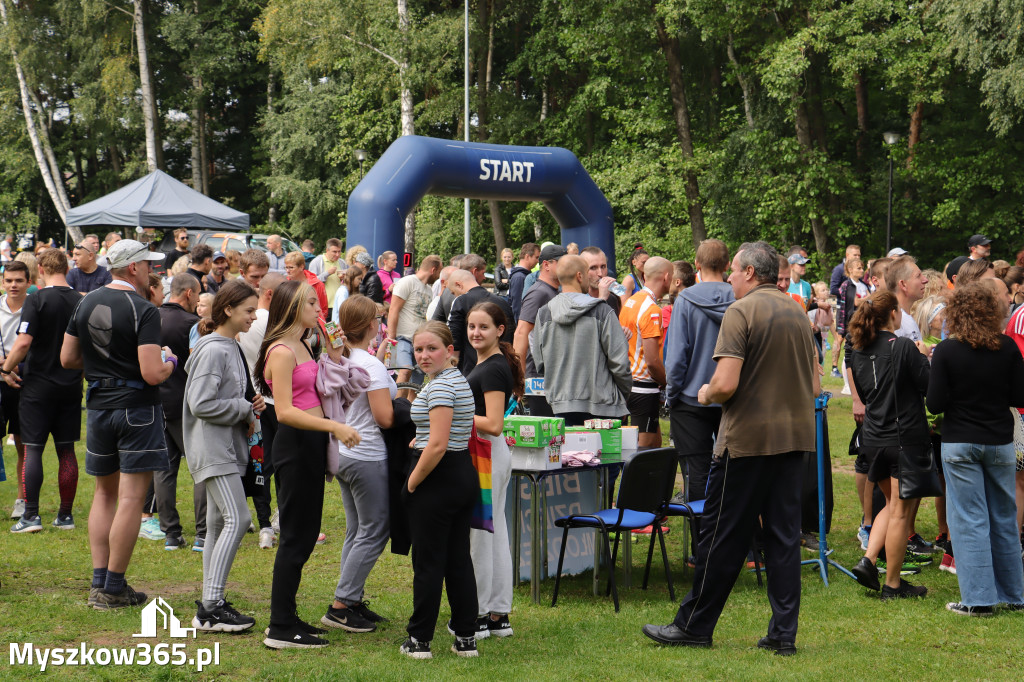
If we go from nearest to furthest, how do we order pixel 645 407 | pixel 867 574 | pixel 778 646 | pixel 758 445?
1. pixel 758 445
2. pixel 778 646
3. pixel 867 574
4. pixel 645 407

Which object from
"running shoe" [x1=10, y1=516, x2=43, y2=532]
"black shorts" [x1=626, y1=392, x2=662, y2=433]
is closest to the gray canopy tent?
"running shoe" [x1=10, y1=516, x2=43, y2=532]

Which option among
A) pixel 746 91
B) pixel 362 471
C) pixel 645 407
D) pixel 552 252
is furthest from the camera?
pixel 746 91

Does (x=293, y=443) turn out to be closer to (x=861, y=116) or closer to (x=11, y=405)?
(x=11, y=405)

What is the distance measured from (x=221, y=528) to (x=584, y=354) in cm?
257

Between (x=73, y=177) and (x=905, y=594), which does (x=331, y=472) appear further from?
(x=73, y=177)

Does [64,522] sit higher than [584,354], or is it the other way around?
[584,354]

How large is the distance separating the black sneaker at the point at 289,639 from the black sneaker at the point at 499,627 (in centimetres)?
85

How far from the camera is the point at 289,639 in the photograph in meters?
4.62

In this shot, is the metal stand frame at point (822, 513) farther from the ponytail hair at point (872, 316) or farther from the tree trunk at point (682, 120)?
the tree trunk at point (682, 120)

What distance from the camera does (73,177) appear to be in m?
42.7

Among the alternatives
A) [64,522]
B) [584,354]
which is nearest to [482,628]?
[584,354]

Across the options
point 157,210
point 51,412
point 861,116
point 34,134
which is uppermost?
point 34,134

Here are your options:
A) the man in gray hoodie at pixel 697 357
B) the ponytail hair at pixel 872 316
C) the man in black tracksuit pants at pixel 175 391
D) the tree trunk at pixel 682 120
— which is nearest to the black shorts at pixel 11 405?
the man in black tracksuit pants at pixel 175 391

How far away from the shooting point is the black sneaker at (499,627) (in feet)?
16.3
